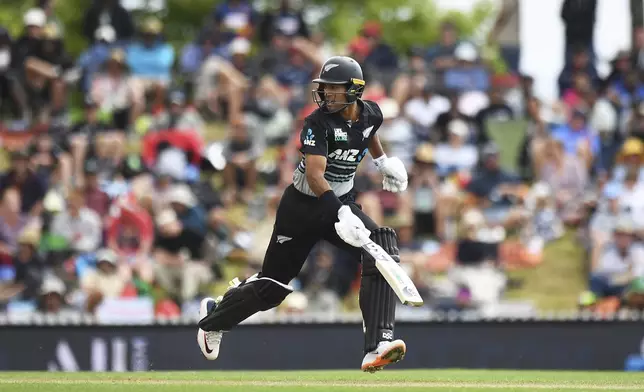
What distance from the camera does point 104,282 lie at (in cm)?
1469

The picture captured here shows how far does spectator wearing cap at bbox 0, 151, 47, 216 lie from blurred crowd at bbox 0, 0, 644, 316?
27 millimetres

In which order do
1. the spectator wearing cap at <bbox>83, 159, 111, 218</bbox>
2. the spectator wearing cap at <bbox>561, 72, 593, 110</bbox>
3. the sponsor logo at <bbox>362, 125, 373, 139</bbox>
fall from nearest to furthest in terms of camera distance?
1. the sponsor logo at <bbox>362, 125, 373, 139</bbox>
2. the spectator wearing cap at <bbox>83, 159, 111, 218</bbox>
3. the spectator wearing cap at <bbox>561, 72, 593, 110</bbox>

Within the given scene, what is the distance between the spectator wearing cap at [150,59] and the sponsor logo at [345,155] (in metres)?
9.64

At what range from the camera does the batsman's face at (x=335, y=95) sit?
929 centimetres

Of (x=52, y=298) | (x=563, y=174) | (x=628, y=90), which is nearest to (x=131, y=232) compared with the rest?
(x=52, y=298)

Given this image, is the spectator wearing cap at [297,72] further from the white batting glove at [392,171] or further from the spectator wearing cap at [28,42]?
the white batting glove at [392,171]

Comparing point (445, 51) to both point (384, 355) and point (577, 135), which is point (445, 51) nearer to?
point (577, 135)

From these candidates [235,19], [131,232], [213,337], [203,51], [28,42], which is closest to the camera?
[213,337]

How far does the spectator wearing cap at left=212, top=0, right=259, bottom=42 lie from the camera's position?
1969 centimetres

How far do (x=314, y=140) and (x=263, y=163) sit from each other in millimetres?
8238

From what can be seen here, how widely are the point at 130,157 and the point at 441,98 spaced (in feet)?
15.3

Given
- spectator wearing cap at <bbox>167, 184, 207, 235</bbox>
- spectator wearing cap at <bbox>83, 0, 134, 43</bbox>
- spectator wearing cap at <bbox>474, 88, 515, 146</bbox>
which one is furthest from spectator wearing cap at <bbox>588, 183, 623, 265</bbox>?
spectator wearing cap at <bbox>83, 0, 134, 43</bbox>

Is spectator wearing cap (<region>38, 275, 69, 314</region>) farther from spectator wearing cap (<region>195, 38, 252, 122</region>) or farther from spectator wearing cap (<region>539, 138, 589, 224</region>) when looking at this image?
spectator wearing cap (<region>539, 138, 589, 224</region>)

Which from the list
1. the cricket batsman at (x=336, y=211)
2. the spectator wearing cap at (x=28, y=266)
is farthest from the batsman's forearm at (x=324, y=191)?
the spectator wearing cap at (x=28, y=266)
